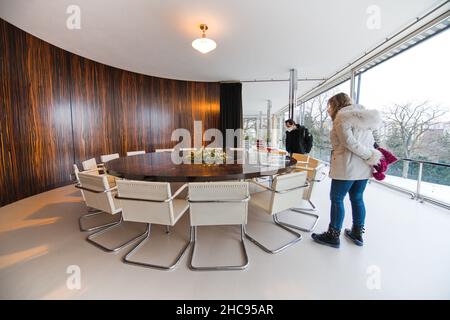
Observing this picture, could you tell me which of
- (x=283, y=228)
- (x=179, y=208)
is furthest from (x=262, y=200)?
Answer: (x=179, y=208)

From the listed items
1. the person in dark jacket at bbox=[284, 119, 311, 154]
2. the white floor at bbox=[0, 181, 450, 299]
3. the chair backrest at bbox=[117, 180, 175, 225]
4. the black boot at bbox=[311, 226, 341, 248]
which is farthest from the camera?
the person in dark jacket at bbox=[284, 119, 311, 154]

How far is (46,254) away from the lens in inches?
74.0

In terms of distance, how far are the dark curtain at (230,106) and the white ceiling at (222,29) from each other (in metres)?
1.79

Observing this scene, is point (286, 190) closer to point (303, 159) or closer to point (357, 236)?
point (357, 236)

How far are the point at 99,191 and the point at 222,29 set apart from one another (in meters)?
3.01

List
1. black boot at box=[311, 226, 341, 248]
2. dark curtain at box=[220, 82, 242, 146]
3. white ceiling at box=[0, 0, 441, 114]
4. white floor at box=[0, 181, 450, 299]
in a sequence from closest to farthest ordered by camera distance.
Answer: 1. white floor at box=[0, 181, 450, 299]
2. black boot at box=[311, 226, 341, 248]
3. white ceiling at box=[0, 0, 441, 114]
4. dark curtain at box=[220, 82, 242, 146]

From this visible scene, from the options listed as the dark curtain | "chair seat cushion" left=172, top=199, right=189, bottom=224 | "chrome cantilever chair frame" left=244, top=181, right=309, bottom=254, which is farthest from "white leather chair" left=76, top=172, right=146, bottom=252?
the dark curtain

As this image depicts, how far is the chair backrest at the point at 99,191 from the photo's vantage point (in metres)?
1.88

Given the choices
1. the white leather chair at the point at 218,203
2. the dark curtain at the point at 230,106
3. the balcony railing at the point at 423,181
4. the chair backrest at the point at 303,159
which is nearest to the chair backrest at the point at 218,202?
the white leather chair at the point at 218,203

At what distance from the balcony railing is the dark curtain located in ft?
15.0

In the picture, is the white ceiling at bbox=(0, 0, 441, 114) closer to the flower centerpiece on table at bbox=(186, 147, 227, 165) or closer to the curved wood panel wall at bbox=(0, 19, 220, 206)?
the curved wood panel wall at bbox=(0, 19, 220, 206)

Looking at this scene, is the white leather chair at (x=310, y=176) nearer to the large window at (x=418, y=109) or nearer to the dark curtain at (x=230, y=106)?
the large window at (x=418, y=109)

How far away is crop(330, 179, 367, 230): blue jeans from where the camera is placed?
1916 millimetres
